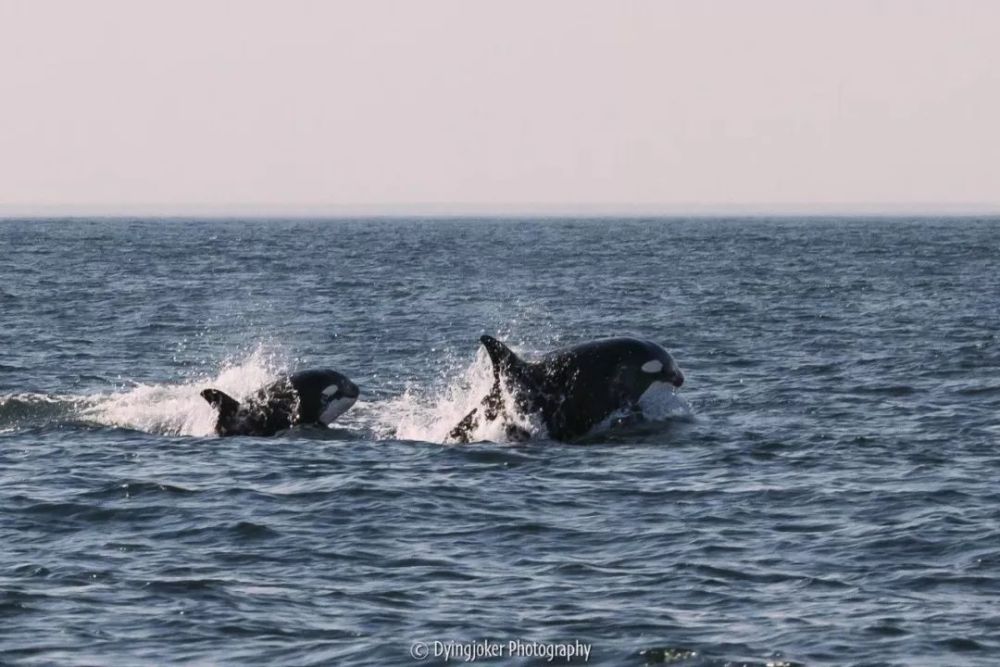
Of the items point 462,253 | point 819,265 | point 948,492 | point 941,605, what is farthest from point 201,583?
point 462,253

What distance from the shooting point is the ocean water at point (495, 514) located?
15539 mm

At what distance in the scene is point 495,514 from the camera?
20.4m

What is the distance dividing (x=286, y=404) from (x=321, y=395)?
576mm

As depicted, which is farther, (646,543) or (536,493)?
(536,493)

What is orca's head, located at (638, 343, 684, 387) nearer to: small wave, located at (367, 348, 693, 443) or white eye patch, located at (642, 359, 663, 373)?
white eye patch, located at (642, 359, 663, 373)

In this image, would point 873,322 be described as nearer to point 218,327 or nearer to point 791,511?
point 218,327

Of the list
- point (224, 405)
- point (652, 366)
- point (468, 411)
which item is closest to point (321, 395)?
point (224, 405)

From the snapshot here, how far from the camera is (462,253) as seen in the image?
12019 cm

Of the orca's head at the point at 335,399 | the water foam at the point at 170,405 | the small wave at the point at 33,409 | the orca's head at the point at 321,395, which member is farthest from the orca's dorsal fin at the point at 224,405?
the small wave at the point at 33,409

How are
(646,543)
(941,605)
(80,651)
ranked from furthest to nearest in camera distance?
(646,543), (941,605), (80,651)

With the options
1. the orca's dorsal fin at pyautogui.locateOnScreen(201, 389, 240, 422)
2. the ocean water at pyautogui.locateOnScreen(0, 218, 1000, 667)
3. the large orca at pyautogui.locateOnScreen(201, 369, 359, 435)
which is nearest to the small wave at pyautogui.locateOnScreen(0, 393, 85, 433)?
the ocean water at pyautogui.locateOnScreen(0, 218, 1000, 667)

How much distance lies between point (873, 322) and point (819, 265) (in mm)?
44618

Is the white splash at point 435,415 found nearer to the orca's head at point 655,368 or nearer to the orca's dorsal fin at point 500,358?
the orca's dorsal fin at point 500,358

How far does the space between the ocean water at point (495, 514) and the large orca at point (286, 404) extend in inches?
21.9
